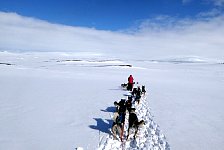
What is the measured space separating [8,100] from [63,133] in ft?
22.9

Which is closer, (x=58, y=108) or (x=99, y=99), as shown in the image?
(x=58, y=108)

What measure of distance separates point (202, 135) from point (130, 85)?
35.9ft

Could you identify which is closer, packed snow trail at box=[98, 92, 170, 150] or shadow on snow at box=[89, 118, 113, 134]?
packed snow trail at box=[98, 92, 170, 150]

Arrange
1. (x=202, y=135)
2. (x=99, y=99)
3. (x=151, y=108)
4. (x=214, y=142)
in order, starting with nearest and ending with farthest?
1. (x=214, y=142)
2. (x=202, y=135)
3. (x=151, y=108)
4. (x=99, y=99)

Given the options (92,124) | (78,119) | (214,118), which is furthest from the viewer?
(214,118)

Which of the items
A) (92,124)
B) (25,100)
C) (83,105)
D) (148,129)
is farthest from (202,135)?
(25,100)

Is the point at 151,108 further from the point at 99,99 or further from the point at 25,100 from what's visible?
the point at 25,100

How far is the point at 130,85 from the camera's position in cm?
2016

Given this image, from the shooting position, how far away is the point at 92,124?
10188 mm

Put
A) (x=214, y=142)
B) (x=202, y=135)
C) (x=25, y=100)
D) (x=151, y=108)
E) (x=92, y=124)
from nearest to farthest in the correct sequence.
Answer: (x=214, y=142) < (x=202, y=135) < (x=92, y=124) < (x=151, y=108) < (x=25, y=100)

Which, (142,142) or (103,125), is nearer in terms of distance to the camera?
(142,142)

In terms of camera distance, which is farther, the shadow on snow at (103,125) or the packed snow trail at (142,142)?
the shadow on snow at (103,125)

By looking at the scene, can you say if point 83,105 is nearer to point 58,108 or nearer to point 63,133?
point 58,108

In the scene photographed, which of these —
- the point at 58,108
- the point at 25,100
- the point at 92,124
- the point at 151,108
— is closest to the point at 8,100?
the point at 25,100
